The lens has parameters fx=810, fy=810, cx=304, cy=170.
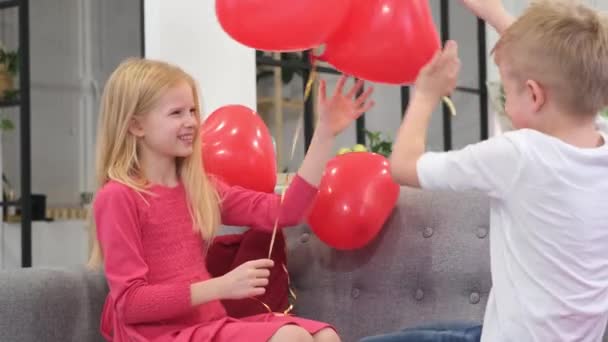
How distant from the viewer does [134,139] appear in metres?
1.67

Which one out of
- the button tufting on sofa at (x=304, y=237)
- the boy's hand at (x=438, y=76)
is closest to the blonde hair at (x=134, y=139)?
the button tufting on sofa at (x=304, y=237)

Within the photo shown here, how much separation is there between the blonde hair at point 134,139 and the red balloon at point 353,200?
0.81 feet

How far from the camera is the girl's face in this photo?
165cm

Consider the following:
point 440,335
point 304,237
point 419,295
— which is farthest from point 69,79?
point 440,335

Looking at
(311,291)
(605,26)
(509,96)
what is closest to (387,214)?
(311,291)

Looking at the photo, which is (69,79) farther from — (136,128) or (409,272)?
(409,272)

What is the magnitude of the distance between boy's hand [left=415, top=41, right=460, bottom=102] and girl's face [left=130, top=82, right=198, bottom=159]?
1.97 ft

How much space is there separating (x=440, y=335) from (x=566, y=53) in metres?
A: 0.53

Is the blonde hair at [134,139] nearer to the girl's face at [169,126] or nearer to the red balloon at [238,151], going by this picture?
the girl's face at [169,126]

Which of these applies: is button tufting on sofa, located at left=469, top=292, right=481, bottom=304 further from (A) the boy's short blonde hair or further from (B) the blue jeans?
(A) the boy's short blonde hair

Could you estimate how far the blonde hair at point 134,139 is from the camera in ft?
5.41

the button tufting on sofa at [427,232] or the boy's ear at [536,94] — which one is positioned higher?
the boy's ear at [536,94]

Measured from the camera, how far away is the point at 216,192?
1769mm

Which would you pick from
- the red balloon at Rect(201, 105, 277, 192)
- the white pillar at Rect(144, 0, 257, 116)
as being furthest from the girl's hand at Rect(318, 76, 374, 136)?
the white pillar at Rect(144, 0, 257, 116)
